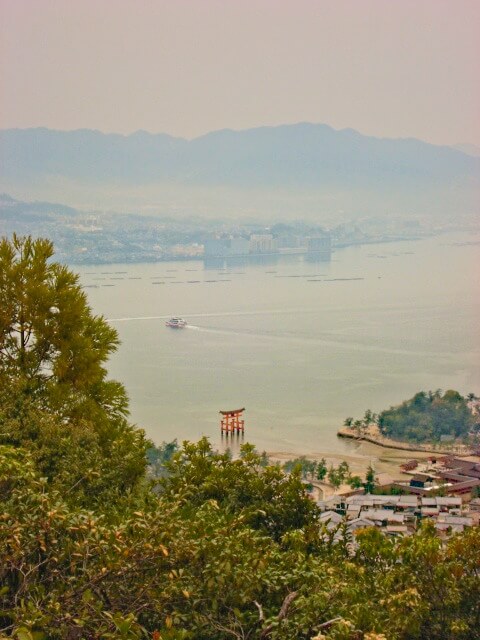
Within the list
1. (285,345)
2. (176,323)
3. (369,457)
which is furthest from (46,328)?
(176,323)

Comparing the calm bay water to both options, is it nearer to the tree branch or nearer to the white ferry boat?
the white ferry boat

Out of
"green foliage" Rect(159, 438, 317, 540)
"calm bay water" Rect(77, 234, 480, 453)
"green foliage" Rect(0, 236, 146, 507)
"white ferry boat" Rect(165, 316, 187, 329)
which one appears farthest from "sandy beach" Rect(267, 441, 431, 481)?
"white ferry boat" Rect(165, 316, 187, 329)

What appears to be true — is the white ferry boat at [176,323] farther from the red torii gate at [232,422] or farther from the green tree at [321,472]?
the green tree at [321,472]

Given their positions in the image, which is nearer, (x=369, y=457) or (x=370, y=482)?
(x=370, y=482)

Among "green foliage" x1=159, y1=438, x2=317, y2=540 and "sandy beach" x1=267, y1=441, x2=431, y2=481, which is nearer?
"green foliage" x1=159, y1=438, x2=317, y2=540

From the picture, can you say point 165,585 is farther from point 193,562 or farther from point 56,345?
point 56,345

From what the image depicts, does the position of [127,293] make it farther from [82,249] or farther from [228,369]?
[228,369]
